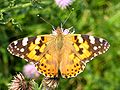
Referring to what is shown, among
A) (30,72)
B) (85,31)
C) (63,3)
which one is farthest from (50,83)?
(85,31)

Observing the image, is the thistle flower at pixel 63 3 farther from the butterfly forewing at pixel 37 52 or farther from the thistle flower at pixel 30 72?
the butterfly forewing at pixel 37 52

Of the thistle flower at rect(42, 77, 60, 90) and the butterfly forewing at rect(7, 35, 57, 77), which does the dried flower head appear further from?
the butterfly forewing at rect(7, 35, 57, 77)

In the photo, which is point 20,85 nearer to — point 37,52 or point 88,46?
point 37,52

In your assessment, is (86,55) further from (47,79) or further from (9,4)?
(9,4)

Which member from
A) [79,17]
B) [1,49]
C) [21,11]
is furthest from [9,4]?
[79,17]

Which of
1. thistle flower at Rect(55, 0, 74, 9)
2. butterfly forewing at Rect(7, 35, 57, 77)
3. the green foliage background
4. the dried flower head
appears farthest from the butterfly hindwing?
the green foliage background
